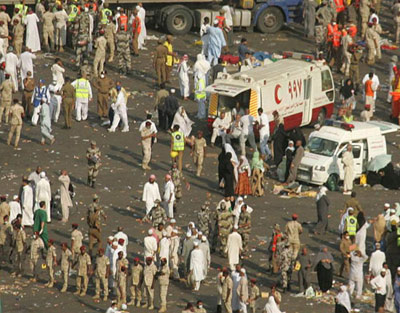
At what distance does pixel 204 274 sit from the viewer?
38.6m

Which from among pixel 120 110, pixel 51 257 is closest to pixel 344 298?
pixel 51 257

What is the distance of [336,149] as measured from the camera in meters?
46.0

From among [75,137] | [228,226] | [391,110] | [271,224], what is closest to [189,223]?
[228,226]

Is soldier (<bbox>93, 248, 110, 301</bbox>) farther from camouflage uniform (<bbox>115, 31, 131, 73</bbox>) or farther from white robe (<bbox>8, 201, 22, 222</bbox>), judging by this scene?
camouflage uniform (<bbox>115, 31, 131, 73</bbox>)

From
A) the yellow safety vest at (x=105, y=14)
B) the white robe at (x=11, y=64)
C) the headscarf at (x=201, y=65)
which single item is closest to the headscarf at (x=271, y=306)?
the headscarf at (x=201, y=65)

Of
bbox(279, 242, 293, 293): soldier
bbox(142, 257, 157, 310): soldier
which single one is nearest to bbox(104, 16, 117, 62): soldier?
bbox(279, 242, 293, 293): soldier

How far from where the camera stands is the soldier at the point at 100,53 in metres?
52.2

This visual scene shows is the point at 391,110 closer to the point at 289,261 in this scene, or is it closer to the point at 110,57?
the point at 110,57

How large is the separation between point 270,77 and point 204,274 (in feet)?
37.9

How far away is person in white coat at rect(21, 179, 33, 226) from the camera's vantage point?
41.6m

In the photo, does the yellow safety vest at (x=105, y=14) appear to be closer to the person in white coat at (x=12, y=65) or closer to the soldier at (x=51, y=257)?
the person in white coat at (x=12, y=65)

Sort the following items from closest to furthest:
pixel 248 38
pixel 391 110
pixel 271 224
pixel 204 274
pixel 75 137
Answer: pixel 204 274 < pixel 271 224 < pixel 75 137 < pixel 391 110 < pixel 248 38

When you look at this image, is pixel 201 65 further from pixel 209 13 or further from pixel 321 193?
pixel 321 193

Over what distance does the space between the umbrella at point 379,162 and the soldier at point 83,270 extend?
11355 millimetres
